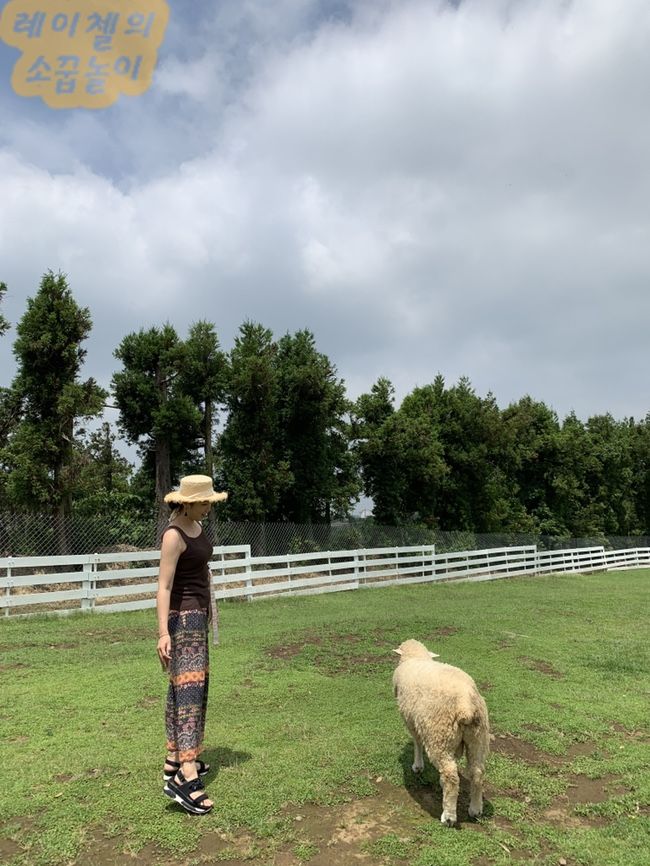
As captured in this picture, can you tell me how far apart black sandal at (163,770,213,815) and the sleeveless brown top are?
911mm

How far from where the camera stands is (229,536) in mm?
14672

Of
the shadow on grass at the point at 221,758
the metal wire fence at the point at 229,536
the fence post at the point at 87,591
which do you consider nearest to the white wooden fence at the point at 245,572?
the fence post at the point at 87,591

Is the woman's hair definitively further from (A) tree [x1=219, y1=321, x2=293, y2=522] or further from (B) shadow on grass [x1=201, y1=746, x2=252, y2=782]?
(A) tree [x1=219, y1=321, x2=293, y2=522]

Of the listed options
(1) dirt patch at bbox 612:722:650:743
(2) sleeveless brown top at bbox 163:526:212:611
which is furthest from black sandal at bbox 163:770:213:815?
(1) dirt patch at bbox 612:722:650:743

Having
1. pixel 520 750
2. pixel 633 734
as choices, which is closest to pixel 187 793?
pixel 520 750

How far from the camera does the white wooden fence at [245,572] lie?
9.56 m

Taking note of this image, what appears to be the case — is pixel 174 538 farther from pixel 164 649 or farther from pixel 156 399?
pixel 156 399

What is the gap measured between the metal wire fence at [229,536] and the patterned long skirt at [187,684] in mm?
8411

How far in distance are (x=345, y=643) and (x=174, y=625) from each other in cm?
422

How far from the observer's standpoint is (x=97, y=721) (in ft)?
15.1

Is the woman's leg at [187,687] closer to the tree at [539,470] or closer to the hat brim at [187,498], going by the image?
the hat brim at [187,498]

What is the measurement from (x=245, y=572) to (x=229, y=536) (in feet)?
8.58

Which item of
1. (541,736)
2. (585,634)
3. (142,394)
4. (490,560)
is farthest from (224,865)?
(490,560)

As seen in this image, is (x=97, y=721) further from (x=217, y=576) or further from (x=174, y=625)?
(x=217, y=576)
